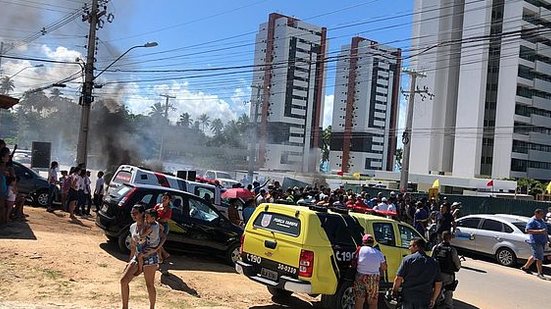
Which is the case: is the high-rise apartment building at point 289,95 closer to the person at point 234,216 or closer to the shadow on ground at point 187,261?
the person at point 234,216

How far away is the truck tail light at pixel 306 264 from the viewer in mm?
7594

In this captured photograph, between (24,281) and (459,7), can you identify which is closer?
(24,281)

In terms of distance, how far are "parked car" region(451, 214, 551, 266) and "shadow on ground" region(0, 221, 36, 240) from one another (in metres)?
11.9

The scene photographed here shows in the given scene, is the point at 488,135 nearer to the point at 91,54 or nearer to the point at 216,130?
the point at 216,130

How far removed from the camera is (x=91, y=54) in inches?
886

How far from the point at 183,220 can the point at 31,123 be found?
65858 mm

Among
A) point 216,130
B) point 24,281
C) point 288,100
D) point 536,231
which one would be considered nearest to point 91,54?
point 24,281

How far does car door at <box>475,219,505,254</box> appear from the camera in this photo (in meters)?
15.4

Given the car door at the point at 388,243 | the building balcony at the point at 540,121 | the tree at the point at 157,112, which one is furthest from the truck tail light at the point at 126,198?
the building balcony at the point at 540,121

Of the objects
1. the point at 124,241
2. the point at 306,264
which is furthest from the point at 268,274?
the point at 124,241

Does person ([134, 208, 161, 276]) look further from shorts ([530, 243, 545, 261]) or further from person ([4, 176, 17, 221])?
shorts ([530, 243, 545, 261])

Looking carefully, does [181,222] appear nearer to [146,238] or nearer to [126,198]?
[126,198]

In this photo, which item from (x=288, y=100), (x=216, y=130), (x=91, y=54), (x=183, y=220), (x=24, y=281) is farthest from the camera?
(x=288, y=100)

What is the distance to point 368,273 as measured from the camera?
7473 mm
